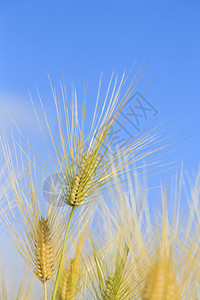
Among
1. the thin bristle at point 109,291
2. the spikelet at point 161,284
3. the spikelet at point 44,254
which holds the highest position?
the spikelet at point 44,254

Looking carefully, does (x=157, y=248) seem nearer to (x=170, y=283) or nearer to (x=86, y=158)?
(x=170, y=283)

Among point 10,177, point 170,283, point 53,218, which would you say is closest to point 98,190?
point 53,218

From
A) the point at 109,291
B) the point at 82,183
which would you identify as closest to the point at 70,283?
the point at 109,291

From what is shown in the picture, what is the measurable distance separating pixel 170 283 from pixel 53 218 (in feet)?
1.75

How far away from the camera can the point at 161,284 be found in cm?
71

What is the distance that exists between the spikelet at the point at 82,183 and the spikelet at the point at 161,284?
36 cm

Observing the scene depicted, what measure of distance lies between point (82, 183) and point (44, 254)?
24 centimetres

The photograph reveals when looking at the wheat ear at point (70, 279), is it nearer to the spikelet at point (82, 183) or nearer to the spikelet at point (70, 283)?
the spikelet at point (70, 283)

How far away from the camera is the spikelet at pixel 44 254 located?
1.10m

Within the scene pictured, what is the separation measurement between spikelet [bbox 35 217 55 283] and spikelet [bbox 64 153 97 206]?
5.3 inches

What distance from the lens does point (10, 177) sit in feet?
4.01

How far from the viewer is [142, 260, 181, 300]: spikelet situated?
0.70 metres

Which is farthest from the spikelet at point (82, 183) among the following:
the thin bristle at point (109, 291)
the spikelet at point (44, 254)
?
the thin bristle at point (109, 291)

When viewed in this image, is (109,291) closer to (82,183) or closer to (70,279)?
(70,279)
